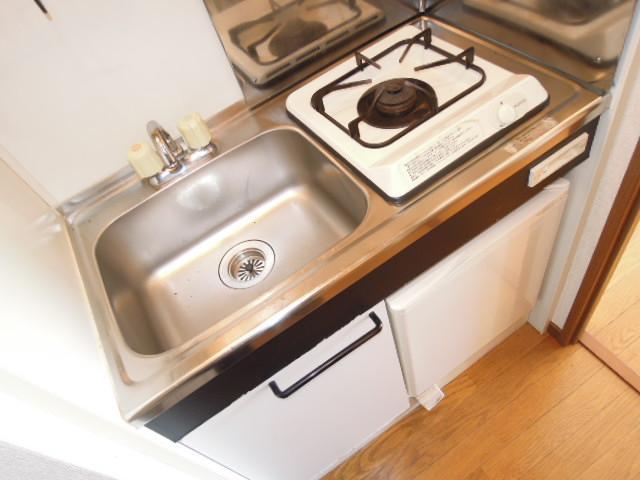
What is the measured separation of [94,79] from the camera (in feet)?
2.95

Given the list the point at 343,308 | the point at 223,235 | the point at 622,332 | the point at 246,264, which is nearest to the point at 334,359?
the point at 343,308

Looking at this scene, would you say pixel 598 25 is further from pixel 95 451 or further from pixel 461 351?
pixel 95 451

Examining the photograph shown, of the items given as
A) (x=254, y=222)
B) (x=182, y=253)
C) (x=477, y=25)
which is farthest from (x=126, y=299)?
(x=477, y=25)

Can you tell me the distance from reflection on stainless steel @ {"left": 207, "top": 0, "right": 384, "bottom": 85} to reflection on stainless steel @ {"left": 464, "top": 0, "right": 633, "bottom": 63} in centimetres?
31

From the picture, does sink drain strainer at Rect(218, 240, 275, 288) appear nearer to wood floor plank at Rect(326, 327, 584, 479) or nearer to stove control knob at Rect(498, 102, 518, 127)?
stove control knob at Rect(498, 102, 518, 127)

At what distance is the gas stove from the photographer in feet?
2.71

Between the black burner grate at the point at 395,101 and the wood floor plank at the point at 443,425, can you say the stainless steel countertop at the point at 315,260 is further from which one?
the wood floor plank at the point at 443,425

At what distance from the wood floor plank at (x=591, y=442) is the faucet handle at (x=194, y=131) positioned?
Result: 1.25m

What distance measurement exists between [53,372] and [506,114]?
81 centimetres

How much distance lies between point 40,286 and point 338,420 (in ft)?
2.53

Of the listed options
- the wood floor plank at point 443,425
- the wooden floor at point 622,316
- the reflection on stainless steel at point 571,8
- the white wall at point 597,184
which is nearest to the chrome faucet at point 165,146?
the reflection on stainless steel at point 571,8

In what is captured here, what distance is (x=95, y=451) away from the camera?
0.49m

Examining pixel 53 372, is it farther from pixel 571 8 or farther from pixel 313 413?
pixel 571 8

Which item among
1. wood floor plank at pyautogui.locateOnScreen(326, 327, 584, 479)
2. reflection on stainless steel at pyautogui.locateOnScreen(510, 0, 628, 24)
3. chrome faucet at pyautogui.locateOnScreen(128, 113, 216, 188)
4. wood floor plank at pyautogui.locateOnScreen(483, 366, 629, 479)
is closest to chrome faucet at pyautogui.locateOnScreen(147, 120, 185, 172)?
chrome faucet at pyautogui.locateOnScreen(128, 113, 216, 188)
